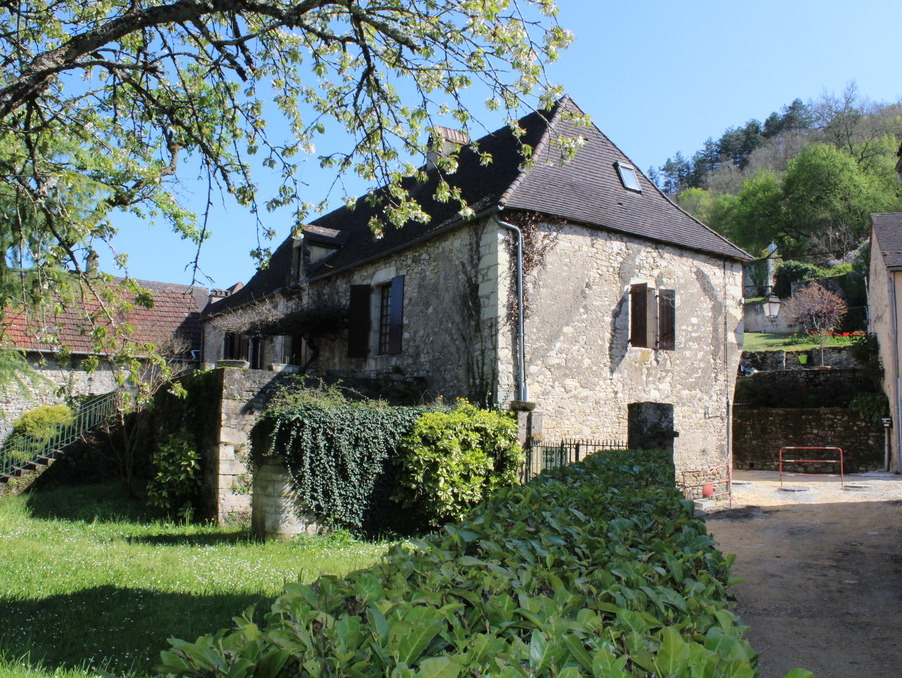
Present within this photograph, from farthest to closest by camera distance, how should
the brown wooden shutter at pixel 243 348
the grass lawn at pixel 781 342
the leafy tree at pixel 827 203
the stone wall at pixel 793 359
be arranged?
the leafy tree at pixel 827 203
the grass lawn at pixel 781 342
the stone wall at pixel 793 359
the brown wooden shutter at pixel 243 348

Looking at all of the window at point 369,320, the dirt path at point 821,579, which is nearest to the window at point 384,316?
the window at point 369,320

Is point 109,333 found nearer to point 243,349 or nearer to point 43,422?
point 43,422

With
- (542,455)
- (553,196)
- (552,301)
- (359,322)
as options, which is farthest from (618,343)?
(359,322)

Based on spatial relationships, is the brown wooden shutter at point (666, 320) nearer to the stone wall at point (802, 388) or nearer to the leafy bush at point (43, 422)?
the stone wall at point (802, 388)

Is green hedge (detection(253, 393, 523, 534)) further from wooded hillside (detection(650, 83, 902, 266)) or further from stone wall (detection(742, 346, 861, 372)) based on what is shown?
wooded hillside (detection(650, 83, 902, 266))

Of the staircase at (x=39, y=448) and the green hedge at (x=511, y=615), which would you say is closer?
the green hedge at (x=511, y=615)

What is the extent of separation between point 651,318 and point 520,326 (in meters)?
3.08

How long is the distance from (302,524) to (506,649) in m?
8.37

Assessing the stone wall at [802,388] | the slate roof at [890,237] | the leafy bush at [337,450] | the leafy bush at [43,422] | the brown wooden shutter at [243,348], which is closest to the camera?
the leafy bush at [337,450]

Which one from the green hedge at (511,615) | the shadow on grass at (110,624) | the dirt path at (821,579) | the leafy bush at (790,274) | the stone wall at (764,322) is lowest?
the dirt path at (821,579)

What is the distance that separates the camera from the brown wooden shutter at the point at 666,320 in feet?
46.6

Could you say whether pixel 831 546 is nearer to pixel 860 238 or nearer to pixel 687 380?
pixel 687 380

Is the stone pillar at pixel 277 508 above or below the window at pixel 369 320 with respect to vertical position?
below

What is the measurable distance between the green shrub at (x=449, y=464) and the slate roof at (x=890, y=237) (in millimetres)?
11894
